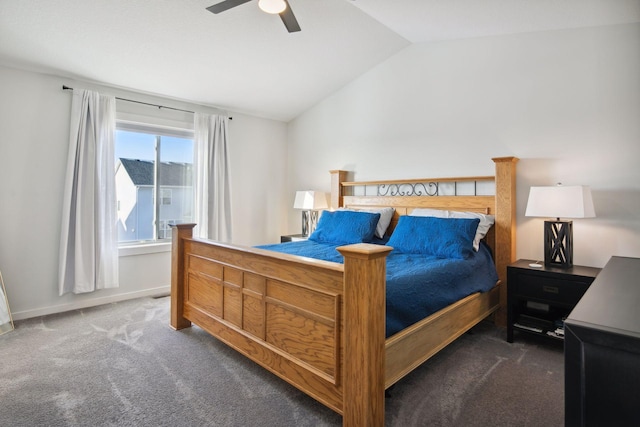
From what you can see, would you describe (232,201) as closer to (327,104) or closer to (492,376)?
(327,104)

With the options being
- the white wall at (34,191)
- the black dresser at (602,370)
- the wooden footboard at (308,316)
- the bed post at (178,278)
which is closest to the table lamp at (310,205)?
the bed post at (178,278)

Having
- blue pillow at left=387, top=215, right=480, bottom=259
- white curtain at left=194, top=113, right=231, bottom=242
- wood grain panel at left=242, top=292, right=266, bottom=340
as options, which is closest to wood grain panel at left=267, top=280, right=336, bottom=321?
wood grain panel at left=242, top=292, right=266, bottom=340

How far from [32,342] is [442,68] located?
4.51 meters

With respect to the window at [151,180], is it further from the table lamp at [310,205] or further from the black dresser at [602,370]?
the black dresser at [602,370]

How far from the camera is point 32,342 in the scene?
106 inches

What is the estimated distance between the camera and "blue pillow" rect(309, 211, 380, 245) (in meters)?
3.46

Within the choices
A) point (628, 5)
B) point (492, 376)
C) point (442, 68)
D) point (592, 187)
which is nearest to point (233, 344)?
point (492, 376)

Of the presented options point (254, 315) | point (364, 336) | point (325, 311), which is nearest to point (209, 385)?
point (254, 315)

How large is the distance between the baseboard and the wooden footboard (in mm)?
1561

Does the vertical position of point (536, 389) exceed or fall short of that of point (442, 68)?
it falls short

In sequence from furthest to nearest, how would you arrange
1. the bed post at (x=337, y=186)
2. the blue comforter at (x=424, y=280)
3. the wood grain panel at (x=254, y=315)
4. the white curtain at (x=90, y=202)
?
the bed post at (x=337, y=186) < the white curtain at (x=90, y=202) < the wood grain panel at (x=254, y=315) < the blue comforter at (x=424, y=280)

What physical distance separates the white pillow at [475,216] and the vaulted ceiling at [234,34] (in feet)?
5.50

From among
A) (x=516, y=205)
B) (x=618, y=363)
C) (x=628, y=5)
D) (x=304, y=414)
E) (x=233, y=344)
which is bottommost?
(x=304, y=414)

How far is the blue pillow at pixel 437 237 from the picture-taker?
277 centimetres
